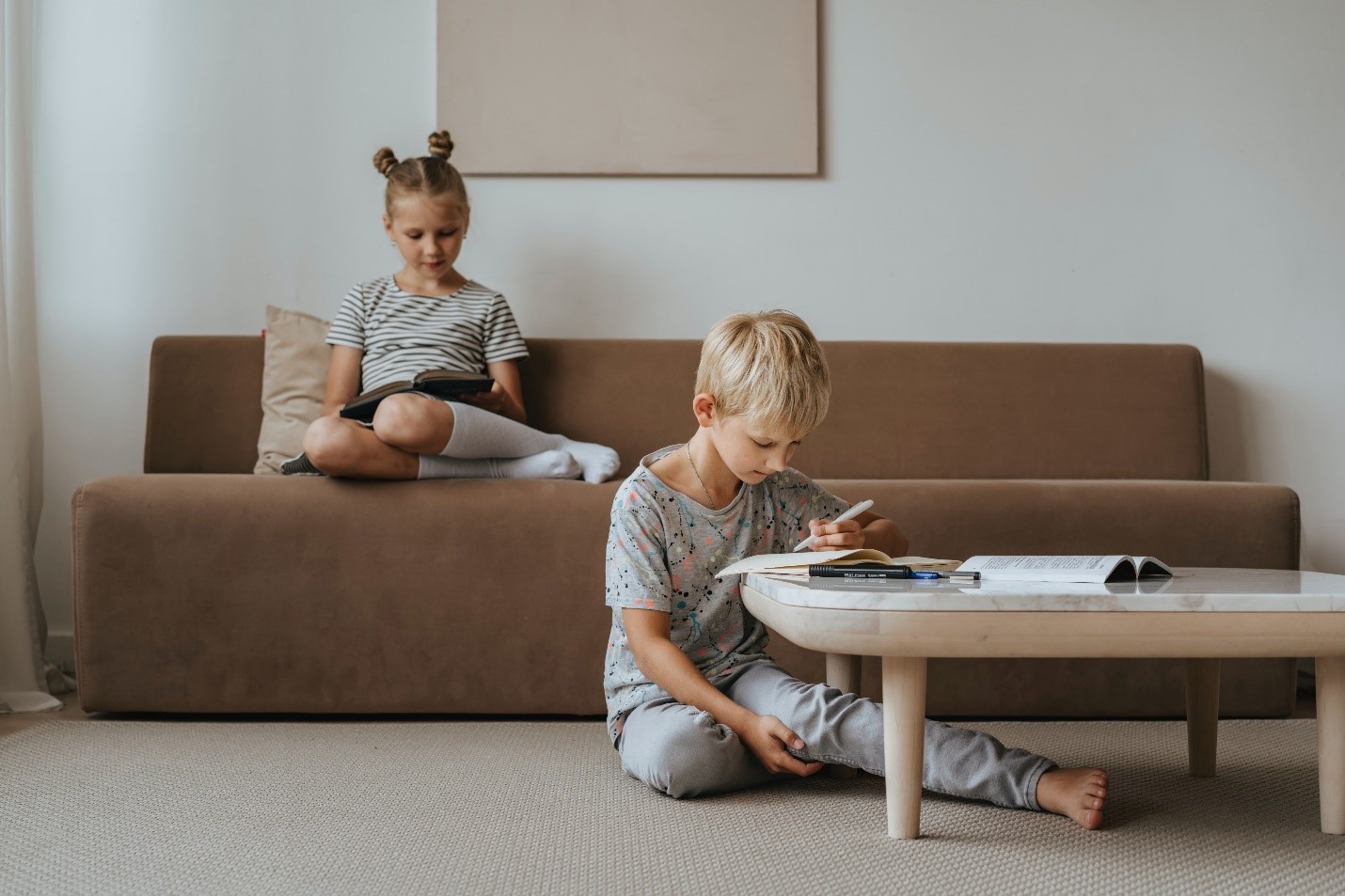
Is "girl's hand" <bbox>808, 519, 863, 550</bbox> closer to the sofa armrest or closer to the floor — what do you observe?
the sofa armrest

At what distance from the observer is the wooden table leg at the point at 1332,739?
1238mm

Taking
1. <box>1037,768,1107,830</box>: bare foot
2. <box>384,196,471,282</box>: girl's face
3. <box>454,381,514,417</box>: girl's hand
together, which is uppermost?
<box>384,196,471,282</box>: girl's face

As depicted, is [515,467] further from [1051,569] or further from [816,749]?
[1051,569]

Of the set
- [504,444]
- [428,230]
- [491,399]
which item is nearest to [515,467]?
[504,444]

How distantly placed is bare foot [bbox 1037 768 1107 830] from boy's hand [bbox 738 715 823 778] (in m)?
0.27

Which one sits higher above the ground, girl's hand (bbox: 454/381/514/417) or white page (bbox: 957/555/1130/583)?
girl's hand (bbox: 454/381/514/417)

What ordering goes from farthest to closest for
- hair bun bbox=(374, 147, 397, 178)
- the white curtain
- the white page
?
1. hair bun bbox=(374, 147, 397, 178)
2. the white curtain
3. the white page

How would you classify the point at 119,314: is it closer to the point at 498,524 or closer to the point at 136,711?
the point at 136,711

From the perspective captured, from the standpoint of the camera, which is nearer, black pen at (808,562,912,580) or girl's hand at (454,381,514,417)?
black pen at (808,562,912,580)

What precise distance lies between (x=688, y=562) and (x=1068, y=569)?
484 millimetres

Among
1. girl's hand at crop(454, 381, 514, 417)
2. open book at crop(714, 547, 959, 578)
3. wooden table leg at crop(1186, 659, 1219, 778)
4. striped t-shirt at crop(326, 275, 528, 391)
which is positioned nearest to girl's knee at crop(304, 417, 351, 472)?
girl's hand at crop(454, 381, 514, 417)

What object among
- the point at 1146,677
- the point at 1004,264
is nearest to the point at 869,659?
the point at 1146,677

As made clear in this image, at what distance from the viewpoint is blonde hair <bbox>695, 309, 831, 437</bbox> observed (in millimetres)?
1398

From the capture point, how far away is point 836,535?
1384mm
